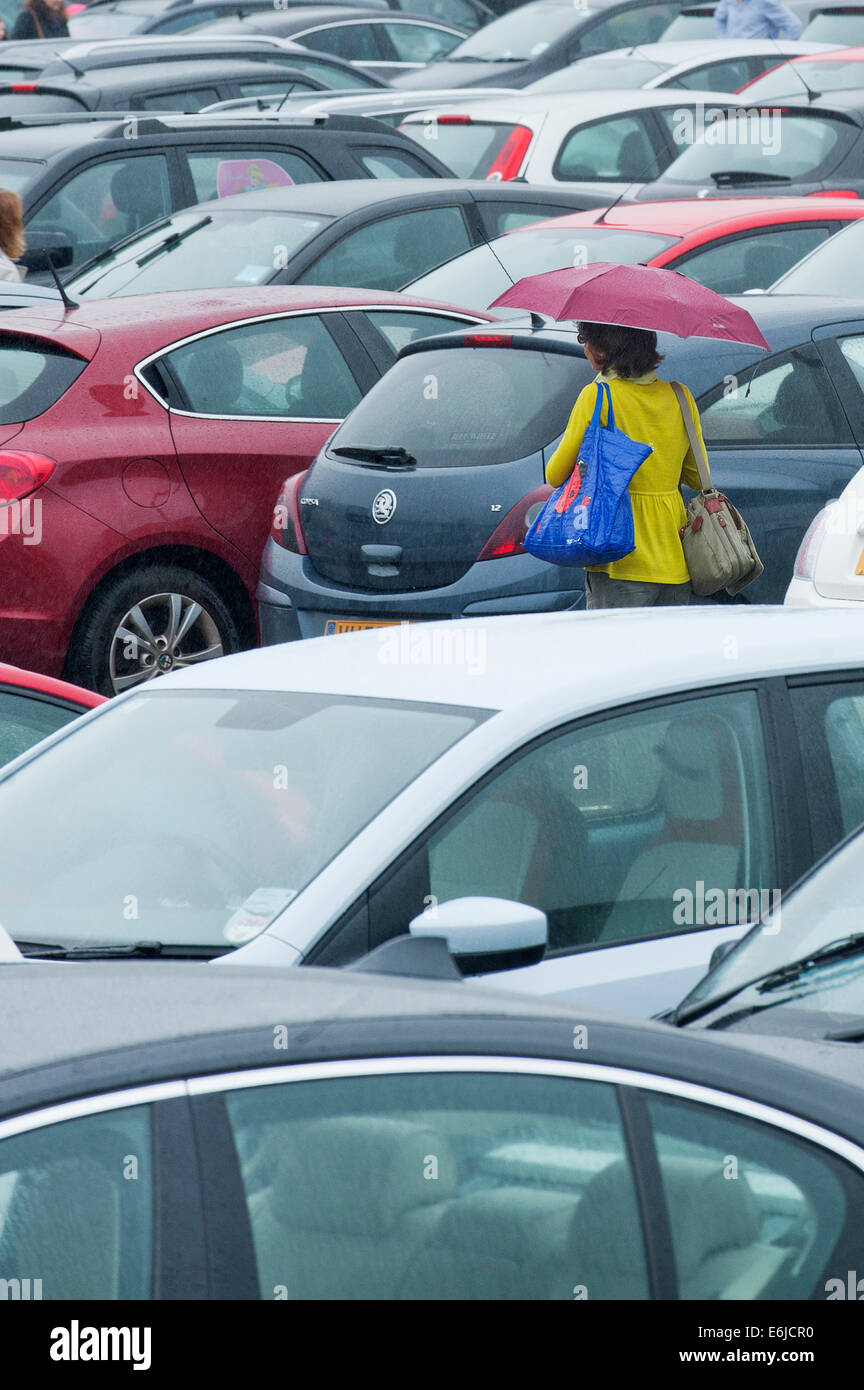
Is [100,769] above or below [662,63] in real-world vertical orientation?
below

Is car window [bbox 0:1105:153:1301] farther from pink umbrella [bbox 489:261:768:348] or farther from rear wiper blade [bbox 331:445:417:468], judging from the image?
rear wiper blade [bbox 331:445:417:468]

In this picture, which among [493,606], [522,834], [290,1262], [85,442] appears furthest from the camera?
[85,442]

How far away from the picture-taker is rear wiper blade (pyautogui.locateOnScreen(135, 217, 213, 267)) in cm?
1002

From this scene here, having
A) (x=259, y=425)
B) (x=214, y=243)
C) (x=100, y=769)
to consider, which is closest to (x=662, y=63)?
(x=214, y=243)

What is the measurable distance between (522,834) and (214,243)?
6701 millimetres

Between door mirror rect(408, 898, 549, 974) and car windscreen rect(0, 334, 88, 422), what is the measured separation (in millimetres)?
4570

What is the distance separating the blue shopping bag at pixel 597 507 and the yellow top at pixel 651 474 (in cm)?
7

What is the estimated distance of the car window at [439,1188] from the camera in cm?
219

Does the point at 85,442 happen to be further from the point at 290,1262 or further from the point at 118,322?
the point at 290,1262

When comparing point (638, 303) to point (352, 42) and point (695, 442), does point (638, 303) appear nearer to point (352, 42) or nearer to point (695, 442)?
point (695, 442)

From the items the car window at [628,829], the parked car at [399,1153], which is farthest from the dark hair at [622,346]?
the parked car at [399,1153]

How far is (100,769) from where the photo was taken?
4.25 meters

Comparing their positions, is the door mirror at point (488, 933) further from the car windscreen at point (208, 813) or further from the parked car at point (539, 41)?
the parked car at point (539, 41)

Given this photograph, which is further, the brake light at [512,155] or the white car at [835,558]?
the brake light at [512,155]
